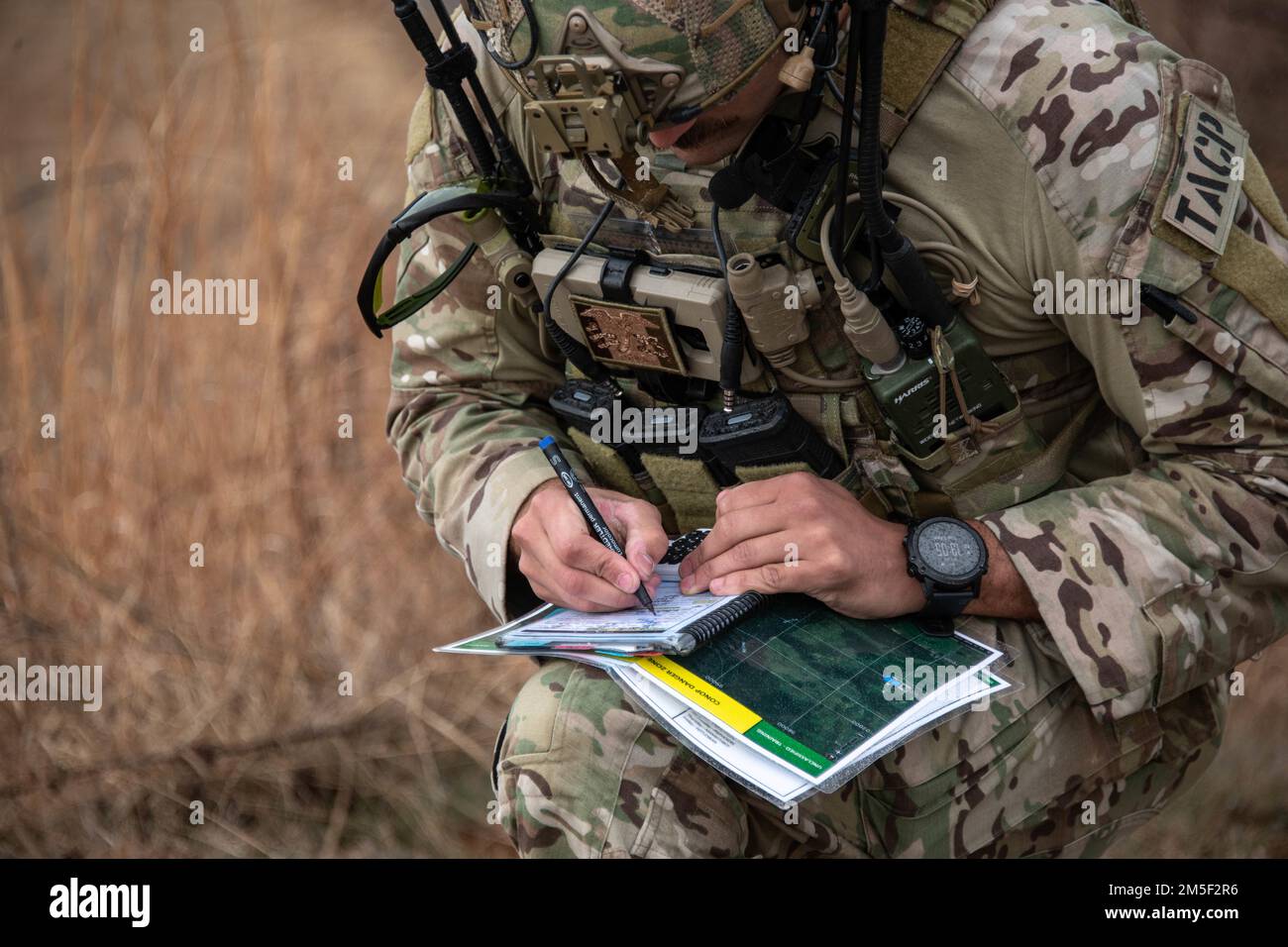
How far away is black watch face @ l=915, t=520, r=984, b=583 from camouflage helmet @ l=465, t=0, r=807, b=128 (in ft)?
2.22

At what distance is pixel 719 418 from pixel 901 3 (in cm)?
68

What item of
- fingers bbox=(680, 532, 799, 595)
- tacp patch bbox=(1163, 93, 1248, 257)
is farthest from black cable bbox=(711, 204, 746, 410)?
tacp patch bbox=(1163, 93, 1248, 257)

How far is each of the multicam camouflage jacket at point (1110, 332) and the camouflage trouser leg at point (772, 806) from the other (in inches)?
6.0

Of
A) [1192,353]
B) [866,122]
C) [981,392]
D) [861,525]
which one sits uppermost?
[866,122]

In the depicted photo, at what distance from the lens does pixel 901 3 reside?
1.85m

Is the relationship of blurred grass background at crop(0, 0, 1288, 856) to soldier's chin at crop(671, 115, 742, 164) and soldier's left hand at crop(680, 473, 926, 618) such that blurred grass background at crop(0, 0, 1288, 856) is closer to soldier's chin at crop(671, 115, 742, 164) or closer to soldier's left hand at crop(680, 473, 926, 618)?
soldier's left hand at crop(680, 473, 926, 618)

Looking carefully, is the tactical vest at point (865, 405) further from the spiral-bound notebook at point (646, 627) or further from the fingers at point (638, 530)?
the spiral-bound notebook at point (646, 627)

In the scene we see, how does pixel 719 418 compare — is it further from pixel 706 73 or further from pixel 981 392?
pixel 706 73

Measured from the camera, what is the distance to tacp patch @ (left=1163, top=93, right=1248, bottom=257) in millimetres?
1779

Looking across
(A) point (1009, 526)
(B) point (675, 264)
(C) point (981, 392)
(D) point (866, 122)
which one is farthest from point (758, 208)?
(A) point (1009, 526)

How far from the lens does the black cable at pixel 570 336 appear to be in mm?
2145

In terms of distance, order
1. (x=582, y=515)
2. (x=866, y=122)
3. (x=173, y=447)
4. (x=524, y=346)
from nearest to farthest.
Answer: (x=866, y=122), (x=582, y=515), (x=524, y=346), (x=173, y=447)

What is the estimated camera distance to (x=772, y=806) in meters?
2.00

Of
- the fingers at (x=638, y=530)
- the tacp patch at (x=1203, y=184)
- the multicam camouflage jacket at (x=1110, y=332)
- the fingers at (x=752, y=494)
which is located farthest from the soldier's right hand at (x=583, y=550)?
the tacp patch at (x=1203, y=184)
